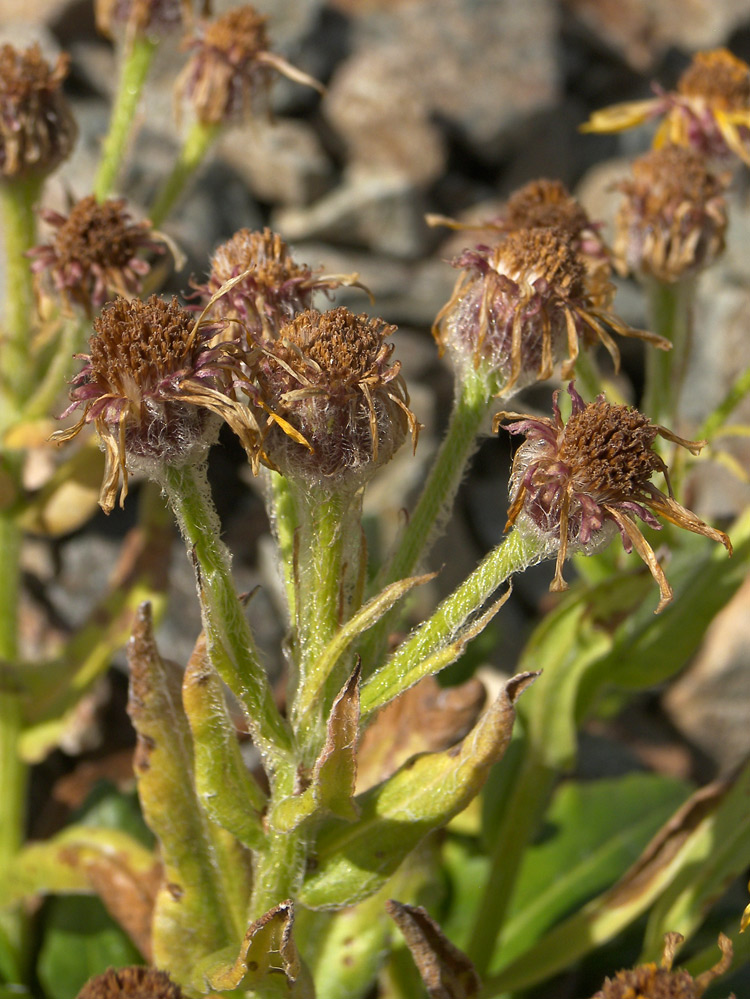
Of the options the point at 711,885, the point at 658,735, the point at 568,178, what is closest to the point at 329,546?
the point at 711,885

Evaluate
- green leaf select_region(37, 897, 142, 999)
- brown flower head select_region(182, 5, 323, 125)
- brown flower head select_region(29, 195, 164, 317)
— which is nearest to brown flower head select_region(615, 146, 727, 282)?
brown flower head select_region(182, 5, 323, 125)

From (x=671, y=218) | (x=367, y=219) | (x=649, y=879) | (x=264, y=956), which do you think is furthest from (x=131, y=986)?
(x=367, y=219)

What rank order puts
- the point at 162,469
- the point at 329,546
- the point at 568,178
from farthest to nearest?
the point at 568,178 < the point at 329,546 < the point at 162,469

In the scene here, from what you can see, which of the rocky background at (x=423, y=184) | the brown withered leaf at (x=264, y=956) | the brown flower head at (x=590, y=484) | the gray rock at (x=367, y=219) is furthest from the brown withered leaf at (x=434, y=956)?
the gray rock at (x=367, y=219)

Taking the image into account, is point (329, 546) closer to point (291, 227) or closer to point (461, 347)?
point (461, 347)

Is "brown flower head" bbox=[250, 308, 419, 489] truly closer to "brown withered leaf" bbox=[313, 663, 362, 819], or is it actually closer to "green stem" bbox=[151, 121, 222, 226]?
"brown withered leaf" bbox=[313, 663, 362, 819]

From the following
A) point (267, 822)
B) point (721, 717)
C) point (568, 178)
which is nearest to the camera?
point (267, 822)

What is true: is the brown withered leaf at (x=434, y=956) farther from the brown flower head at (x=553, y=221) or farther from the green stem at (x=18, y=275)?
the green stem at (x=18, y=275)

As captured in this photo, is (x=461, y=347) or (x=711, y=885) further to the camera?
(x=711, y=885)
